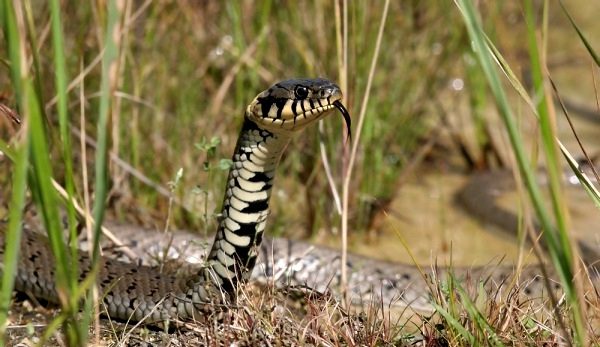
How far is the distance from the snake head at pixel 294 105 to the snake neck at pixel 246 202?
48 millimetres

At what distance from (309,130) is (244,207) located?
1.68m

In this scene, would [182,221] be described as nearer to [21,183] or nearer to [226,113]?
[226,113]

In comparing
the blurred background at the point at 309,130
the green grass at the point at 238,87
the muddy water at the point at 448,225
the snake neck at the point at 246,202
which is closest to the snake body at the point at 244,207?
the snake neck at the point at 246,202

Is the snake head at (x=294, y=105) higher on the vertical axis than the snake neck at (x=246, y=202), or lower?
higher

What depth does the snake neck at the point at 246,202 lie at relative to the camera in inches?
121

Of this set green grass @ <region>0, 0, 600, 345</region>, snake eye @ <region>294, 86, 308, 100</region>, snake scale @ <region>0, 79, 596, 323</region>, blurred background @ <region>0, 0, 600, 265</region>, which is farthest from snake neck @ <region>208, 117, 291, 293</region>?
blurred background @ <region>0, 0, 600, 265</region>

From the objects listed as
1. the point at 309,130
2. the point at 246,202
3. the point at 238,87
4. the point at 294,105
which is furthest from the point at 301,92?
the point at 238,87

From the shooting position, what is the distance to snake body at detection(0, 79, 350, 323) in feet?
9.86

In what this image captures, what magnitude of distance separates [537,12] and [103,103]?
18.4 feet

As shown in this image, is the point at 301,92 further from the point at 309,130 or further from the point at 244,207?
the point at 309,130

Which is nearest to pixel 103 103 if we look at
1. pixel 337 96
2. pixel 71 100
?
Answer: pixel 337 96

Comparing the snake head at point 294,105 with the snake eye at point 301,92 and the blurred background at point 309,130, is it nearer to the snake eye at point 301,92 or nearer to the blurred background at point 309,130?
A: the snake eye at point 301,92

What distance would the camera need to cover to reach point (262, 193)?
10.2 ft

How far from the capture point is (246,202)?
311cm
